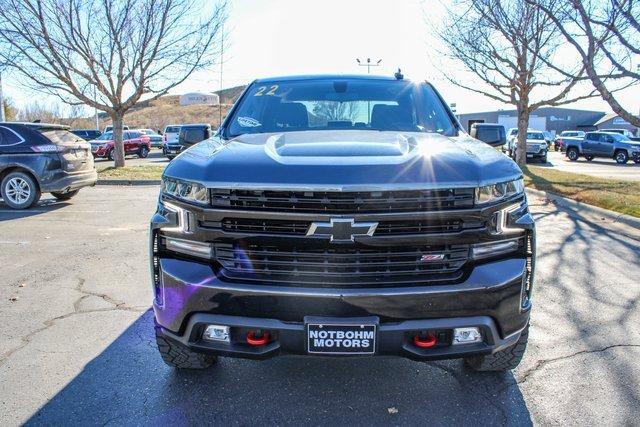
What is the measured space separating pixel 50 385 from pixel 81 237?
465 centimetres

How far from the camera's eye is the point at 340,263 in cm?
235

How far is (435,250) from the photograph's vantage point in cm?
240

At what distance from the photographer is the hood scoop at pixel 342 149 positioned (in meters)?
2.47

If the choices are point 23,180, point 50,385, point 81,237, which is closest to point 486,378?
point 50,385

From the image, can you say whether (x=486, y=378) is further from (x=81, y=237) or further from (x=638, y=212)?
(x=638, y=212)

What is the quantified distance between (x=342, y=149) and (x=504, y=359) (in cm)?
153

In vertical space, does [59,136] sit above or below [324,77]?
below

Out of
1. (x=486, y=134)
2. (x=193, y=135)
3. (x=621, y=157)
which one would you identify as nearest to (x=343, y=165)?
(x=486, y=134)

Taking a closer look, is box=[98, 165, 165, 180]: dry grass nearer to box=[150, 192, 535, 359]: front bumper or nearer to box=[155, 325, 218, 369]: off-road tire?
box=[155, 325, 218, 369]: off-road tire

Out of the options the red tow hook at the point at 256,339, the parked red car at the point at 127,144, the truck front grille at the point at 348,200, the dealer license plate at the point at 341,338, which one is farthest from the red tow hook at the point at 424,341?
the parked red car at the point at 127,144

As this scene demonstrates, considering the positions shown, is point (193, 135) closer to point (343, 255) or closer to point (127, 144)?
point (343, 255)

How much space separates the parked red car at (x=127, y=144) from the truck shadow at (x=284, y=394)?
2780 centimetres

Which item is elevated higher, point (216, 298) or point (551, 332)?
point (216, 298)

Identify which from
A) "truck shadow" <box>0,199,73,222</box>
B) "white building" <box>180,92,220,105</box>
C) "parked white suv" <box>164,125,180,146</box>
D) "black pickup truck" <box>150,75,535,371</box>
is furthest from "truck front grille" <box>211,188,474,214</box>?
"white building" <box>180,92,220,105</box>
